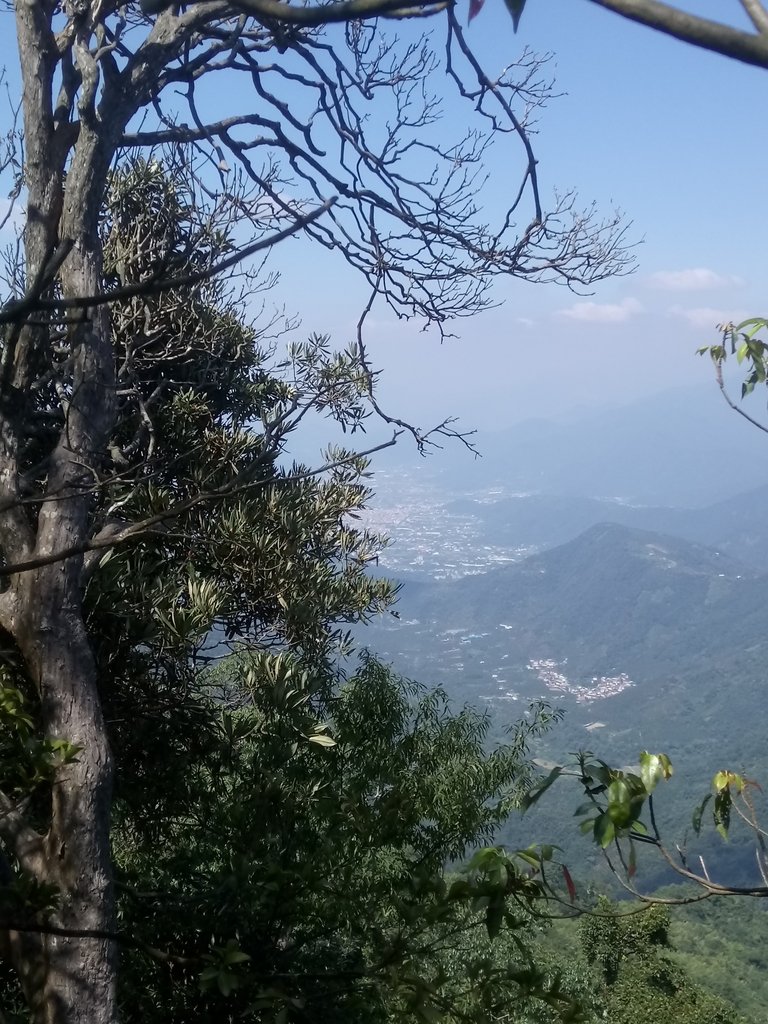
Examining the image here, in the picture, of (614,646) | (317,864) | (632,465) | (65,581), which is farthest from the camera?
(632,465)

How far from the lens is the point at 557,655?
3679 inches

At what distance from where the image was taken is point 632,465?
17338 centimetres

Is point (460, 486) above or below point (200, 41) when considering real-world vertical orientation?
above

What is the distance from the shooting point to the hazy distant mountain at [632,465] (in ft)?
467

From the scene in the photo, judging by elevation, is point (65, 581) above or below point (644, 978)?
above

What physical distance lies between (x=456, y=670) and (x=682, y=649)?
1285 inches

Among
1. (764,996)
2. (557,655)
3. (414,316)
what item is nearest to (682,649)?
(557,655)

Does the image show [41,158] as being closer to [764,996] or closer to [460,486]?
[764,996]

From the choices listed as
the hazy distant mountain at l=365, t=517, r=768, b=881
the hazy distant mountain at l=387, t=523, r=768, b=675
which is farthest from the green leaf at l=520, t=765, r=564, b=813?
the hazy distant mountain at l=387, t=523, r=768, b=675

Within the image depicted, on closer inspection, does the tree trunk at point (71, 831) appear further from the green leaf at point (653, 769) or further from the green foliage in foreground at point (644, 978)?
the green foliage in foreground at point (644, 978)

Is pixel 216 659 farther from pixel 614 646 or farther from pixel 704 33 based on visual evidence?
pixel 614 646

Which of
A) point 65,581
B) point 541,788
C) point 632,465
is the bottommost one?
point 541,788

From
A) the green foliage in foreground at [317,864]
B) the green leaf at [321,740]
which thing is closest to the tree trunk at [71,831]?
the green foliage in foreground at [317,864]

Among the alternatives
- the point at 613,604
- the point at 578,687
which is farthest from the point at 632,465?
the point at 578,687
